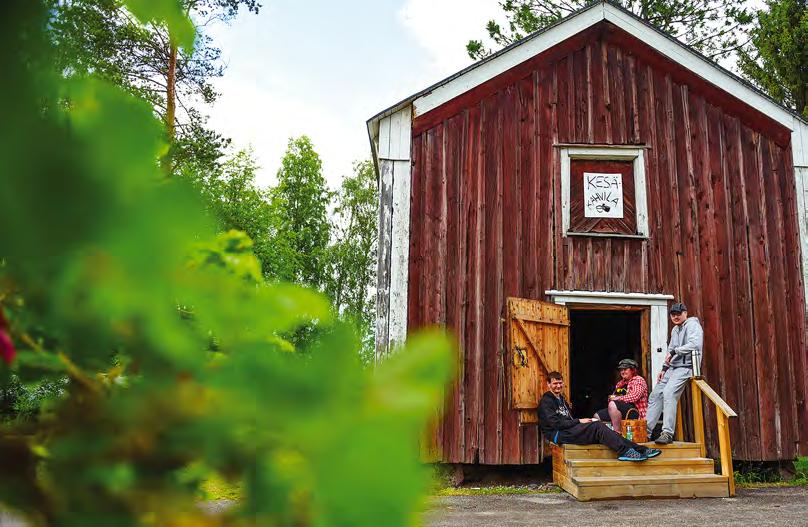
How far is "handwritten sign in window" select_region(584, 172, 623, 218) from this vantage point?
26.7ft

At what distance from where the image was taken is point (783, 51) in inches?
695

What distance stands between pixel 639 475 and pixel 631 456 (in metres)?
0.21

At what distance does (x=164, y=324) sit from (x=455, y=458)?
7.42 m

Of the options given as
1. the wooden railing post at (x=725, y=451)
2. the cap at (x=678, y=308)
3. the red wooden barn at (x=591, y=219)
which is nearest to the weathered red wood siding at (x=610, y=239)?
the red wooden barn at (x=591, y=219)

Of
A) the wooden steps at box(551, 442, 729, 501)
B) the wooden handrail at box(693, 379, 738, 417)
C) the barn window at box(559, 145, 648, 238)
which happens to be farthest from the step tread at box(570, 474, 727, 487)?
the barn window at box(559, 145, 648, 238)

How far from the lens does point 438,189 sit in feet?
26.0

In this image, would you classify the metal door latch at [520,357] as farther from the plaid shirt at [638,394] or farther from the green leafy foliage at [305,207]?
the green leafy foliage at [305,207]

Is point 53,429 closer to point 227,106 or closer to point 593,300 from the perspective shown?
point 593,300

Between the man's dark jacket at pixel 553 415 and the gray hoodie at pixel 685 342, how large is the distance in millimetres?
1375

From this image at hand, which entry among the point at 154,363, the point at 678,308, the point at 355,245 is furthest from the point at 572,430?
the point at 355,245

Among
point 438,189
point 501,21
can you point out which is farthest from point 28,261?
point 501,21

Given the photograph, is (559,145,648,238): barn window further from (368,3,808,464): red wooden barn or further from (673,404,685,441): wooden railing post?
(673,404,685,441): wooden railing post

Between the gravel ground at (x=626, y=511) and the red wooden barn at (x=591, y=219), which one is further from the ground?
the red wooden barn at (x=591, y=219)

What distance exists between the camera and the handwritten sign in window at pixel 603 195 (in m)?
8.14
